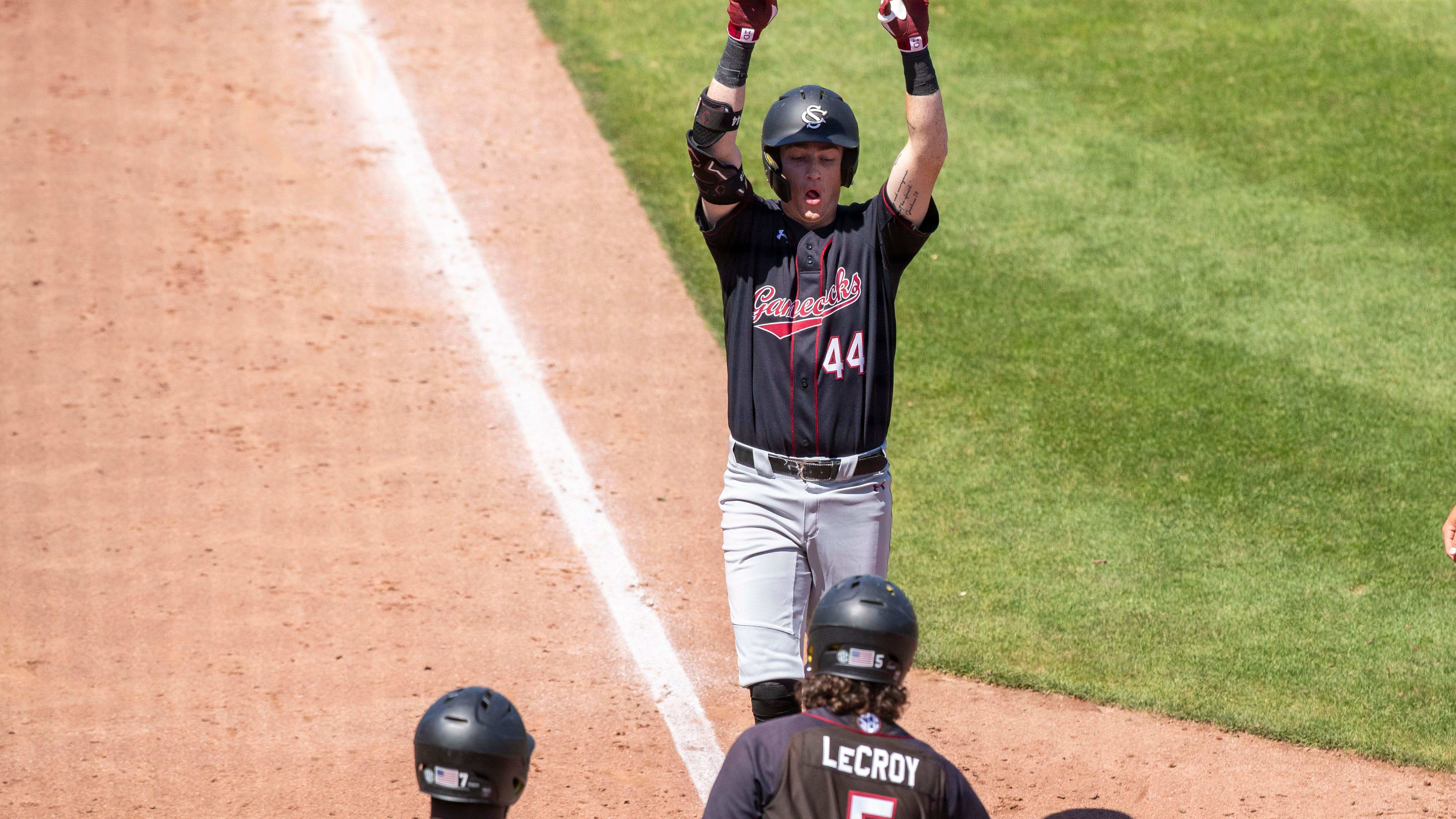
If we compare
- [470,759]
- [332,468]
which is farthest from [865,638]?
[332,468]

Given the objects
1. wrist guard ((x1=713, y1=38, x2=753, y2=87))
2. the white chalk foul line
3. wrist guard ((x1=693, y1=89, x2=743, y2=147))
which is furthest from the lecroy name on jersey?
the white chalk foul line

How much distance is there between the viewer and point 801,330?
4.25 meters

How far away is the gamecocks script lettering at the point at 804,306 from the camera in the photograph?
13.9 ft

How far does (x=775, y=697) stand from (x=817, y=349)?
1.03 m

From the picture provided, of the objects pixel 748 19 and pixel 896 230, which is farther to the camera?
pixel 896 230

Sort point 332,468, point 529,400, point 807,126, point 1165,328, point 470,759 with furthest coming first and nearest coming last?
point 1165,328 → point 529,400 → point 332,468 → point 807,126 → point 470,759

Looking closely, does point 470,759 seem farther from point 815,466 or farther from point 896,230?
point 896,230

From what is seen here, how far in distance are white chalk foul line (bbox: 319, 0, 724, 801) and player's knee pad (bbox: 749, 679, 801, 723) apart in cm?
88

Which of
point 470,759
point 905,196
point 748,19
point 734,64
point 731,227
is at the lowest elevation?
point 470,759

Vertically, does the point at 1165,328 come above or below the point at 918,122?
below

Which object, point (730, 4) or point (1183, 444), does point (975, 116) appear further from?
point (730, 4)

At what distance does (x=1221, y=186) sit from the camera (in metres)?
9.99

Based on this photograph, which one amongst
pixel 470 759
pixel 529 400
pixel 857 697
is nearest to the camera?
pixel 470 759

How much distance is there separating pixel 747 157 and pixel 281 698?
586 centimetres
